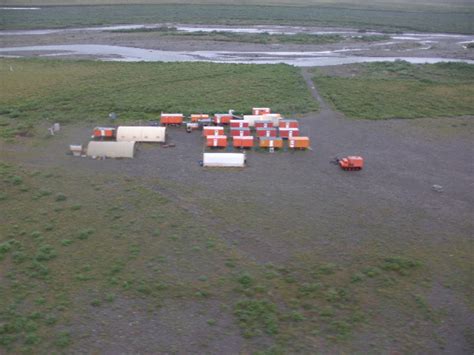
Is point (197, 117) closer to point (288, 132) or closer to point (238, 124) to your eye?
point (238, 124)

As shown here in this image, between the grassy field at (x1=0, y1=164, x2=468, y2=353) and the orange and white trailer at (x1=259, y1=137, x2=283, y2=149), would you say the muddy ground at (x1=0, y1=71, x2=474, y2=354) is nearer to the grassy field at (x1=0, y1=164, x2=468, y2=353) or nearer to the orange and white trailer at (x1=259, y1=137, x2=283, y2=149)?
the grassy field at (x1=0, y1=164, x2=468, y2=353)

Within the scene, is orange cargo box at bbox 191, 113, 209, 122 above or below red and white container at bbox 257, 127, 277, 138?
above

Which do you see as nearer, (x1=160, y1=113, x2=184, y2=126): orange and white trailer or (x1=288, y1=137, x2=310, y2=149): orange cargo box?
(x1=288, y1=137, x2=310, y2=149): orange cargo box

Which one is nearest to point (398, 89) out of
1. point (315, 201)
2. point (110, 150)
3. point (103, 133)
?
point (315, 201)

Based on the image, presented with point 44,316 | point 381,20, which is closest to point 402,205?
point 44,316

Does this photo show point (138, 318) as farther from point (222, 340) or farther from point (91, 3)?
point (91, 3)

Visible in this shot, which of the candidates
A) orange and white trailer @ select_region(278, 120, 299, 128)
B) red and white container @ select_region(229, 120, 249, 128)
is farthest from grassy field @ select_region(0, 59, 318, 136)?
orange and white trailer @ select_region(278, 120, 299, 128)
